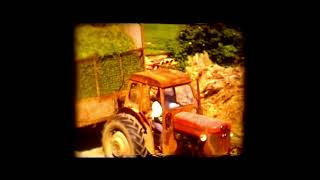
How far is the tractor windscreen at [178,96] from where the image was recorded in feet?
14.8

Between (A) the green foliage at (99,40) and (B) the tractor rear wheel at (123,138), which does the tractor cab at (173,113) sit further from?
(A) the green foliage at (99,40)

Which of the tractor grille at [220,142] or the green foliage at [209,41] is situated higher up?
the green foliage at [209,41]

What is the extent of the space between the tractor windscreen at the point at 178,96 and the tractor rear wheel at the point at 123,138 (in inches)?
15.3

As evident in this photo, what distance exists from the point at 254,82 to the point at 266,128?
19.9 inches

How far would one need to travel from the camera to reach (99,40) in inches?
176

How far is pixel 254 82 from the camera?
4758 millimetres

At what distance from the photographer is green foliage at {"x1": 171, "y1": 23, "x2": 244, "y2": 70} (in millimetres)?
4566

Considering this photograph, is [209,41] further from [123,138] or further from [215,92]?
[123,138]

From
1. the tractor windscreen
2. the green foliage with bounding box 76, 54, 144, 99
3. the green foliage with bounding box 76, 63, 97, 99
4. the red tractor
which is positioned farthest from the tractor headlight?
the green foliage with bounding box 76, 63, 97, 99

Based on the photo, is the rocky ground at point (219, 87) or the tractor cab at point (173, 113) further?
the rocky ground at point (219, 87)

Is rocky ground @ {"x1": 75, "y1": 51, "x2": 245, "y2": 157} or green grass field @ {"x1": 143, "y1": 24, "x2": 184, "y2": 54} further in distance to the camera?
rocky ground @ {"x1": 75, "y1": 51, "x2": 245, "y2": 157}

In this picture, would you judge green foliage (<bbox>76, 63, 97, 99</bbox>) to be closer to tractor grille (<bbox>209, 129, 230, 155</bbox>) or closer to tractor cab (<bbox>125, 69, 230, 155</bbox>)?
tractor cab (<bbox>125, 69, 230, 155</bbox>)

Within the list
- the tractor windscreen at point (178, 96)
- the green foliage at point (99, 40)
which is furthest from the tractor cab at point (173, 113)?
the green foliage at point (99, 40)

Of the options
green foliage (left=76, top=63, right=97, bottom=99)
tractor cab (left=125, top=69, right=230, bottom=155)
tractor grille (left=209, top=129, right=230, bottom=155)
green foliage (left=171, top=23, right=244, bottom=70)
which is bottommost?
tractor grille (left=209, top=129, right=230, bottom=155)
